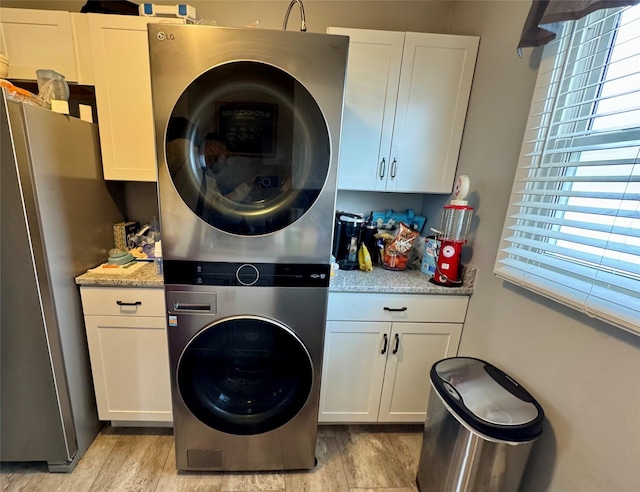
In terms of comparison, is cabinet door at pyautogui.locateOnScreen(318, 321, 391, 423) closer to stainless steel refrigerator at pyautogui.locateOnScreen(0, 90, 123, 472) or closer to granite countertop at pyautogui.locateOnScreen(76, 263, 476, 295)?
granite countertop at pyautogui.locateOnScreen(76, 263, 476, 295)

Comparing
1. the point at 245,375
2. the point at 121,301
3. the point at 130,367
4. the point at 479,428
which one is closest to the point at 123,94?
the point at 121,301

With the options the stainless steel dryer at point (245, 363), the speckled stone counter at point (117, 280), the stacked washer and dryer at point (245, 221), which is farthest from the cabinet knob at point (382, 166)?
the speckled stone counter at point (117, 280)

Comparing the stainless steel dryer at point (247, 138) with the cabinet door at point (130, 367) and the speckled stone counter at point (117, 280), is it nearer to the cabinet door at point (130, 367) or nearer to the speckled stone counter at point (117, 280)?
the speckled stone counter at point (117, 280)

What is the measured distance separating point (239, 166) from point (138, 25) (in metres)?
0.97

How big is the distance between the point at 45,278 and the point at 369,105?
1.64 meters

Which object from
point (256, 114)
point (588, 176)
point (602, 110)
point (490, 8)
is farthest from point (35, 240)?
point (490, 8)

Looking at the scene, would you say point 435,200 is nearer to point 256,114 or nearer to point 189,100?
point 256,114

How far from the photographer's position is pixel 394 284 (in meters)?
1.42

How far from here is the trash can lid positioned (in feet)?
3.03

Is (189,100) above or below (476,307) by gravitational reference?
above

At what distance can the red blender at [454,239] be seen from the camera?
1.38m

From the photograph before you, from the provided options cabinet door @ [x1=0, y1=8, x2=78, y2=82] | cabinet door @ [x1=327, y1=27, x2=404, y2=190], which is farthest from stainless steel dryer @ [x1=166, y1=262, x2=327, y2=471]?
cabinet door @ [x1=0, y1=8, x2=78, y2=82]

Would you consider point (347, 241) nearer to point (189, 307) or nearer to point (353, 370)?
point (353, 370)

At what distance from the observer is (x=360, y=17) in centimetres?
169
